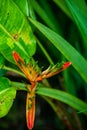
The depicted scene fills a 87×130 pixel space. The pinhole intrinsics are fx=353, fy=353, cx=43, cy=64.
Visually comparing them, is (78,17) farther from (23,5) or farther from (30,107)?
(30,107)

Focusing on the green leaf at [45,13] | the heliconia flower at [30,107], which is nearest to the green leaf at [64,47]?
the heliconia flower at [30,107]

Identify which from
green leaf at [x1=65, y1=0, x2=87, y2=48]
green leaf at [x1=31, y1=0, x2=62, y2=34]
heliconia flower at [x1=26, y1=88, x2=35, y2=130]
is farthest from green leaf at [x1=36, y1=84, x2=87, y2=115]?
green leaf at [x1=31, y1=0, x2=62, y2=34]

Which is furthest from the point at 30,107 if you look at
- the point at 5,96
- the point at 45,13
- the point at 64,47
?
the point at 45,13

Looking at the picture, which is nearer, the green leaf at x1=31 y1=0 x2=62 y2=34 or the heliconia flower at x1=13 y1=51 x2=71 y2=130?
the heliconia flower at x1=13 y1=51 x2=71 y2=130

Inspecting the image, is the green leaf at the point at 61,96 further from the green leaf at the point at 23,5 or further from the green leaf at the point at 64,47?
the green leaf at the point at 23,5

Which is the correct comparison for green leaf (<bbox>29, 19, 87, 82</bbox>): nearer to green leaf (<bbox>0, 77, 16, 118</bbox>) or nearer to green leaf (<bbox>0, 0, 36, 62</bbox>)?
green leaf (<bbox>0, 0, 36, 62</bbox>)
